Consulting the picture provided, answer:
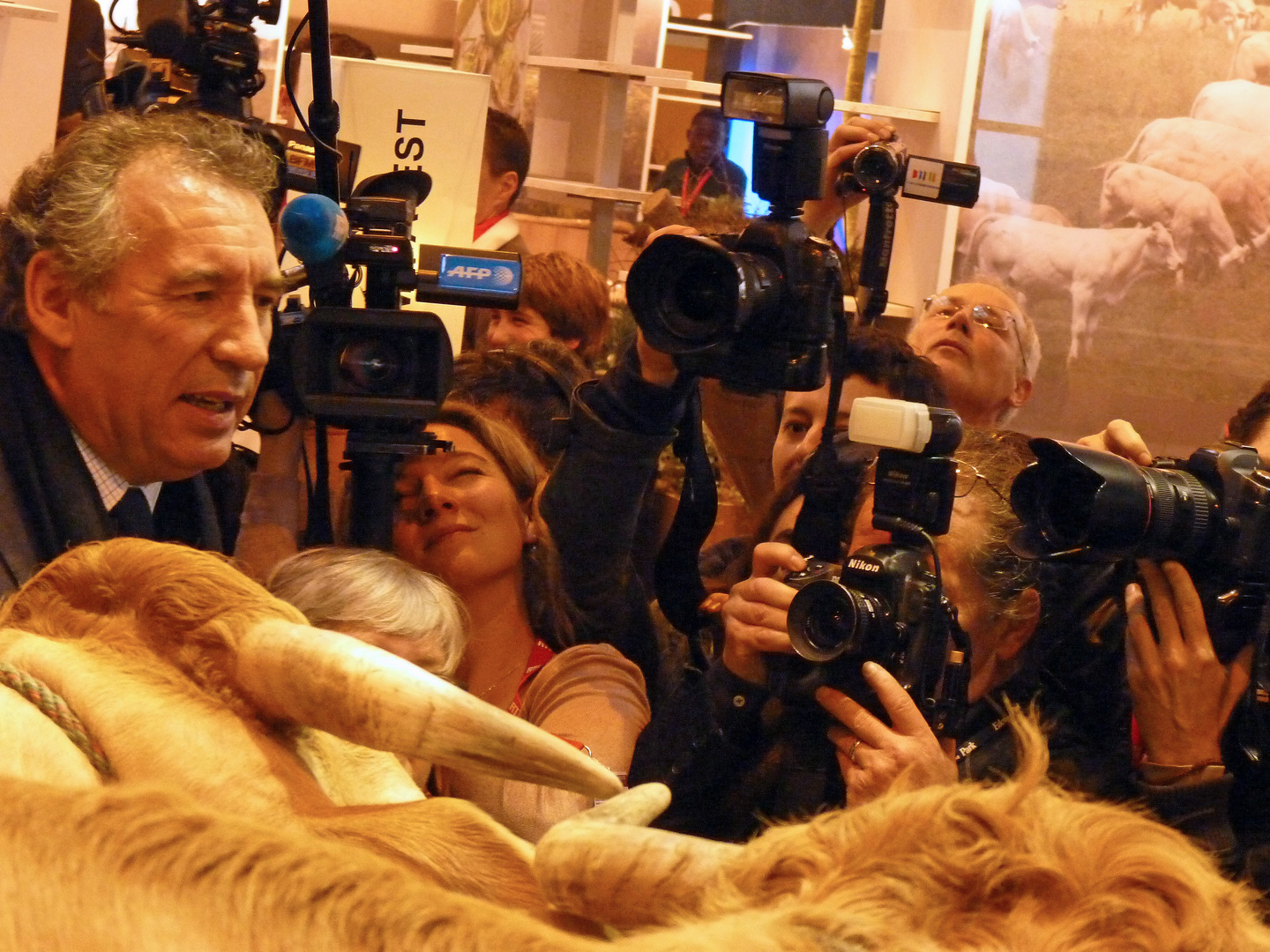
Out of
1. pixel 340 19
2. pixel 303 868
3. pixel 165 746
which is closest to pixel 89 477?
pixel 165 746

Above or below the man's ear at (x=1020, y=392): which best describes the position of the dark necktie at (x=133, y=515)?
below

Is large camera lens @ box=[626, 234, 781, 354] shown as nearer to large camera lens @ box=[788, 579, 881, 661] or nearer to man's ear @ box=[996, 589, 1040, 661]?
large camera lens @ box=[788, 579, 881, 661]

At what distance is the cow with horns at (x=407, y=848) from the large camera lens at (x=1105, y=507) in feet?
2.50

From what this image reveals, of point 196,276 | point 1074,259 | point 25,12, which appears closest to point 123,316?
point 196,276

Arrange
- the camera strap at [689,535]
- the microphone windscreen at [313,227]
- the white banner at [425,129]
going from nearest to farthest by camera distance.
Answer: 1. the microphone windscreen at [313,227]
2. the camera strap at [689,535]
3. the white banner at [425,129]

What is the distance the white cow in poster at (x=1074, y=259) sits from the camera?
375 cm

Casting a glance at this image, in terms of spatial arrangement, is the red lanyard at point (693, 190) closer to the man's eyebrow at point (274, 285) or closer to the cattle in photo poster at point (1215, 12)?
the cattle in photo poster at point (1215, 12)

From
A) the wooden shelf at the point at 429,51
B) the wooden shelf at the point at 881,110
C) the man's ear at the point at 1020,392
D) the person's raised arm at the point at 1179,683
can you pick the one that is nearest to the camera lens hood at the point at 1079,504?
the person's raised arm at the point at 1179,683

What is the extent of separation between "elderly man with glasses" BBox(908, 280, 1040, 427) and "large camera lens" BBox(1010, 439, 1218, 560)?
3.32ft

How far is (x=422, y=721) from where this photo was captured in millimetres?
812

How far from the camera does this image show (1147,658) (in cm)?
166

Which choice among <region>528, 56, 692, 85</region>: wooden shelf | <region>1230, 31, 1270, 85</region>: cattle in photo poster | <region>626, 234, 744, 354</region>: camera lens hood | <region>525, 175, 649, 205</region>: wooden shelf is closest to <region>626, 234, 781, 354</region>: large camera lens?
<region>626, 234, 744, 354</region>: camera lens hood

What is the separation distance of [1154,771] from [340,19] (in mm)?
4620

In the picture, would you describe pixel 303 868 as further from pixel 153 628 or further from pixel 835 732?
pixel 835 732
